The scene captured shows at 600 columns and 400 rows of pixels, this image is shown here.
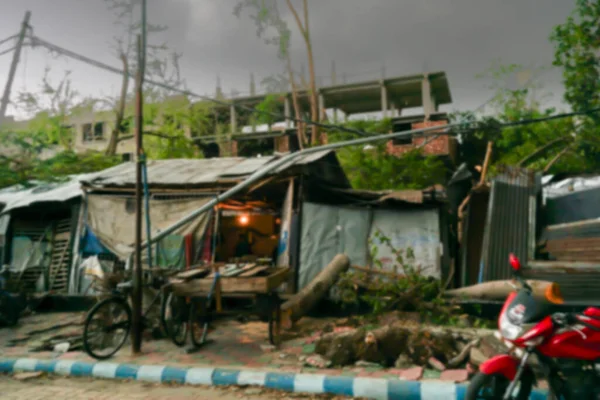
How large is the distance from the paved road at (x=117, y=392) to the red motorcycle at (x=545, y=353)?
6.76 ft

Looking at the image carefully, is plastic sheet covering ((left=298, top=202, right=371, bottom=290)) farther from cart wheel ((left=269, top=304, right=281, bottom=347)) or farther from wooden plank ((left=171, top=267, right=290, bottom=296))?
wooden plank ((left=171, top=267, right=290, bottom=296))

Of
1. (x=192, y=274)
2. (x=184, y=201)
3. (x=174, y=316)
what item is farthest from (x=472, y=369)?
(x=184, y=201)

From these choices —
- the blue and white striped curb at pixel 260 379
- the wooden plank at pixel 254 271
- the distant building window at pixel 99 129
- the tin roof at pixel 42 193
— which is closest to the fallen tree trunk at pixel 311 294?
the wooden plank at pixel 254 271

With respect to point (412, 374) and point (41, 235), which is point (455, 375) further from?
point (41, 235)

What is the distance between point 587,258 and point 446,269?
294cm

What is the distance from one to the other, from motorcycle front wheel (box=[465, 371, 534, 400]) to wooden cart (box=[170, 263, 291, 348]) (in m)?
3.48

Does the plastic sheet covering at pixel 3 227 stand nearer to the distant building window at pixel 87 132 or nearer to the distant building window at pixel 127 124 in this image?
the distant building window at pixel 127 124

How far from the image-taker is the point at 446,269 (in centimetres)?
1045

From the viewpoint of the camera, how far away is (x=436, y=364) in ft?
18.2

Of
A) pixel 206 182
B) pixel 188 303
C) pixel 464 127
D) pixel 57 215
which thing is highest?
pixel 464 127

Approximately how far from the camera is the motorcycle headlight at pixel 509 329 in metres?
3.32

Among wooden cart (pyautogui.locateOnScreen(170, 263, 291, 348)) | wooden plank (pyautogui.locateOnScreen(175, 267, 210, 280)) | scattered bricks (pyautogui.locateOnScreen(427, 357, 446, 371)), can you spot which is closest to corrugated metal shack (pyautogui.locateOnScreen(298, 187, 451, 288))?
wooden cart (pyautogui.locateOnScreen(170, 263, 291, 348))

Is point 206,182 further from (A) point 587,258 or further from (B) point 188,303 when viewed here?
(A) point 587,258

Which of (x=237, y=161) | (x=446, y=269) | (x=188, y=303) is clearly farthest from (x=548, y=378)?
(x=237, y=161)
